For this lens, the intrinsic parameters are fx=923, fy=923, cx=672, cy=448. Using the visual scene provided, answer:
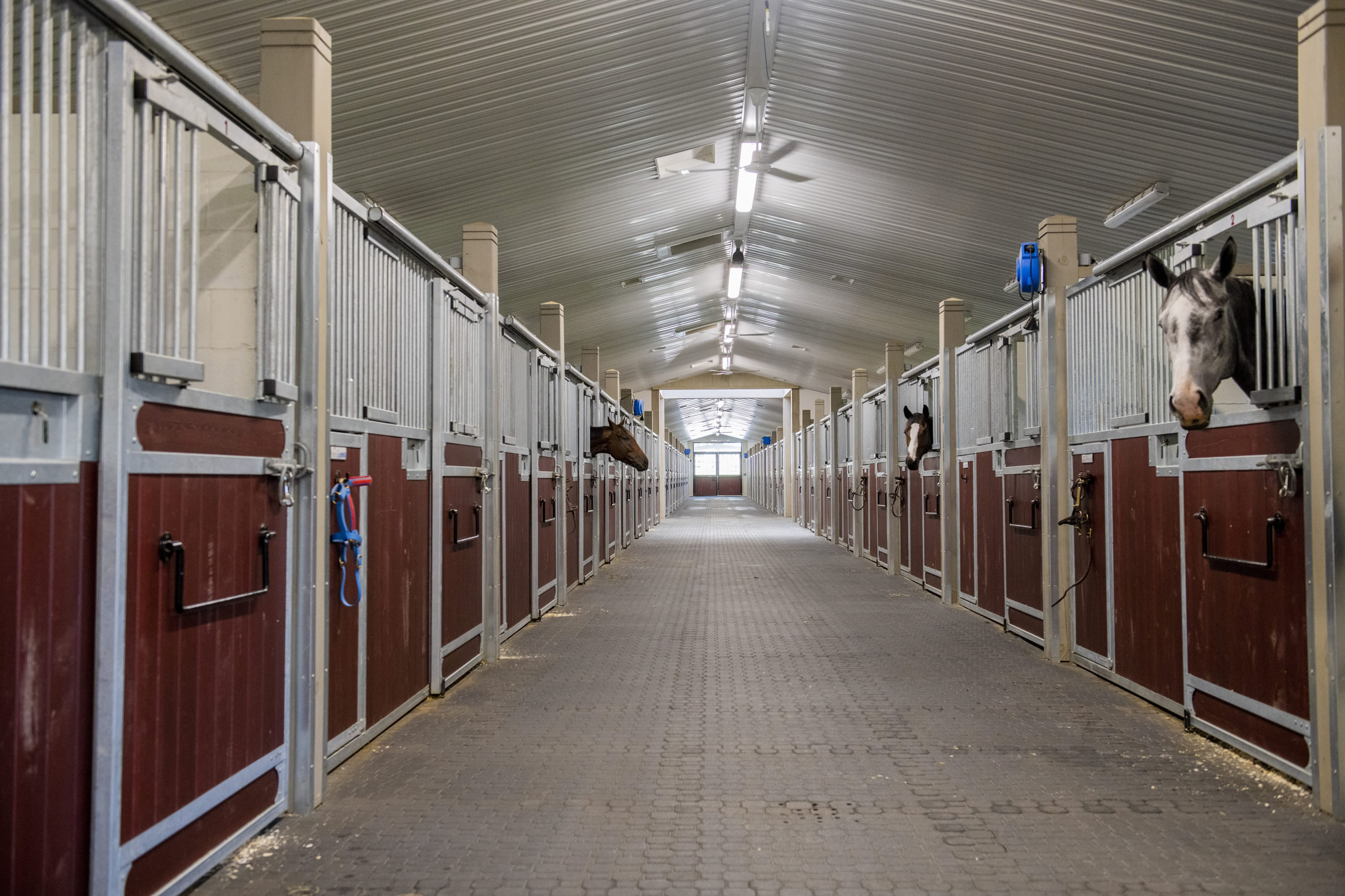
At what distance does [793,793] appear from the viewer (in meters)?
2.85

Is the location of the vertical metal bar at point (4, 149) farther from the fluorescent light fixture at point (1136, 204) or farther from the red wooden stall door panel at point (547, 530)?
the fluorescent light fixture at point (1136, 204)

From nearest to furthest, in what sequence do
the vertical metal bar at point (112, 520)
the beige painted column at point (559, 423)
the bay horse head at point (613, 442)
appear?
the vertical metal bar at point (112, 520), the beige painted column at point (559, 423), the bay horse head at point (613, 442)

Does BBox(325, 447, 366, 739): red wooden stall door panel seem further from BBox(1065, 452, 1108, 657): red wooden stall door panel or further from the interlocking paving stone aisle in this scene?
BBox(1065, 452, 1108, 657): red wooden stall door panel

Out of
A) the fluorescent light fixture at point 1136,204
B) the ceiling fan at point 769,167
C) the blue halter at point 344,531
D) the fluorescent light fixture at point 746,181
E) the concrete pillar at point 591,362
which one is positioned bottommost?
the blue halter at point 344,531

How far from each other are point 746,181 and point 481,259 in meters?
4.90

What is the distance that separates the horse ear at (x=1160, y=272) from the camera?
10.4 feet

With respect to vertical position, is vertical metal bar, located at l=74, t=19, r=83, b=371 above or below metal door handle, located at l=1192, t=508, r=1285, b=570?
above

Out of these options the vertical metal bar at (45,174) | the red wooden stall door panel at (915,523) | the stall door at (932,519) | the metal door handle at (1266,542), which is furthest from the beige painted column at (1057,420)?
the vertical metal bar at (45,174)

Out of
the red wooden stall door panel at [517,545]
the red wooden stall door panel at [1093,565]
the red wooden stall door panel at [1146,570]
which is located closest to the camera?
the red wooden stall door panel at [1146,570]

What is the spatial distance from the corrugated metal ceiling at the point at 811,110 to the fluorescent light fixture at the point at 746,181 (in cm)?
19

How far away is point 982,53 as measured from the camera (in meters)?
6.05

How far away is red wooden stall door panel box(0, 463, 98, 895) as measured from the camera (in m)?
1.62

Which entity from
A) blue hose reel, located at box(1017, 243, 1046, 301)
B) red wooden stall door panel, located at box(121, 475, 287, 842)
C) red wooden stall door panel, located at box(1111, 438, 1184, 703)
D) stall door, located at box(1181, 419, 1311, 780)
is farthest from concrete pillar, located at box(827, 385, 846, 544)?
red wooden stall door panel, located at box(121, 475, 287, 842)

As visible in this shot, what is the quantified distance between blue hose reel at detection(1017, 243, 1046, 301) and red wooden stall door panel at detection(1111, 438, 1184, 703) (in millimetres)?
1064
